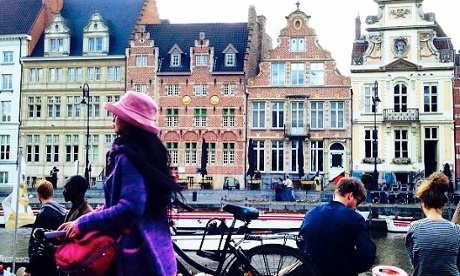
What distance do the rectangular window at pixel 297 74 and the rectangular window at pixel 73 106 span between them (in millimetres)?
13245

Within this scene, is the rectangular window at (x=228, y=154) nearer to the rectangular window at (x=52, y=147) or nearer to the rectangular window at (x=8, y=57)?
the rectangular window at (x=52, y=147)

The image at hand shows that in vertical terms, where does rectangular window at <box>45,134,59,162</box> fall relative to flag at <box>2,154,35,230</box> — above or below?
above

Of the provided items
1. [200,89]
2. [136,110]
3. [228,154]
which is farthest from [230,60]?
[136,110]

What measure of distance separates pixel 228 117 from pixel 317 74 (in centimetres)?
568

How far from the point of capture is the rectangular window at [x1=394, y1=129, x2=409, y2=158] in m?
32.6

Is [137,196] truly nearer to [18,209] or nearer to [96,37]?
[18,209]

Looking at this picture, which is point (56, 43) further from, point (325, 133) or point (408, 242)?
point (408, 242)

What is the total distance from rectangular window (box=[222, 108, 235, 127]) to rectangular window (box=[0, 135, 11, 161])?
45.3 feet

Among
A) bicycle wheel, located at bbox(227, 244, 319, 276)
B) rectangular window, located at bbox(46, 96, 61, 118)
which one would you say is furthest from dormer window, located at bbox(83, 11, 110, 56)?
bicycle wheel, located at bbox(227, 244, 319, 276)

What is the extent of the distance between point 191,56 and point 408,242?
105ft

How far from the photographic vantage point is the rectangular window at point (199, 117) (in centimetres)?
3497

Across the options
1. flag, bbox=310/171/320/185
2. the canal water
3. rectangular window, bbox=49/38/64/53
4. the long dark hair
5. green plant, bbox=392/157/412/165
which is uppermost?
rectangular window, bbox=49/38/64/53

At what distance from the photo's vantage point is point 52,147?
3697 centimetres

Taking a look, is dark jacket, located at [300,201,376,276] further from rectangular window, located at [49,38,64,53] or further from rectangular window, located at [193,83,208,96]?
rectangular window, located at [49,38,64,53]
